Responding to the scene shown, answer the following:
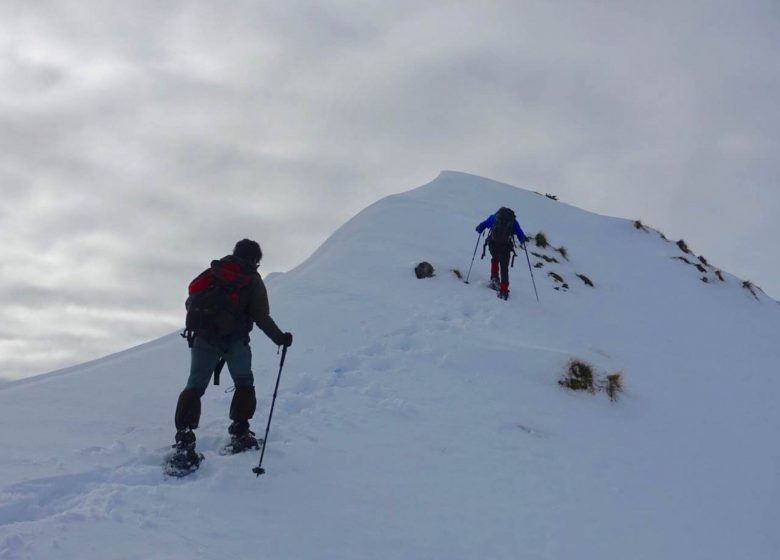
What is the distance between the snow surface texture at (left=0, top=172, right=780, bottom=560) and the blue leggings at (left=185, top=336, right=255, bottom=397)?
713mm

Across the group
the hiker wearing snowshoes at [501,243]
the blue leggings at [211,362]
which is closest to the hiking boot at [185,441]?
the blue leggings at [211,362]

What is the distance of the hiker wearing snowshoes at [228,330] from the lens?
240 inches

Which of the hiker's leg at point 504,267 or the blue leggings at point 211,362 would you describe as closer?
the blue leggings at point 211,362

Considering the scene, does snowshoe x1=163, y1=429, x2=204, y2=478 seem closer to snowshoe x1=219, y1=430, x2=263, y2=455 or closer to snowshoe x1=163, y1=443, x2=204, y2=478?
snowshoe x1=163, y1=443, x2=204, y2=478

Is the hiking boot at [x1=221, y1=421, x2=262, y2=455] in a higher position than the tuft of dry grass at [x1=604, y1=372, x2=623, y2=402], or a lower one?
lower

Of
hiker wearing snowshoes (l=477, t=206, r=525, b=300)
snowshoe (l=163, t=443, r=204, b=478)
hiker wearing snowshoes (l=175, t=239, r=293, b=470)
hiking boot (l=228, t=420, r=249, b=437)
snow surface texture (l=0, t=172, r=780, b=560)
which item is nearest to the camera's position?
snow surface texture (l=0, t=172, r=780, b=560)

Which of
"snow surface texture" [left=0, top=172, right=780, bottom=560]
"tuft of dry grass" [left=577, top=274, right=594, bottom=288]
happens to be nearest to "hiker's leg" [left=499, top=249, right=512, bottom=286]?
"snow surface texture" [left=0, top=172, right=780, bottom=560]

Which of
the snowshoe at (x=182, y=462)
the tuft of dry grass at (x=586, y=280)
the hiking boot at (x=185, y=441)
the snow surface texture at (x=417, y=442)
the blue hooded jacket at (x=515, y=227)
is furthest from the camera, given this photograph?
the tuft of dry grass at (x=586, y=280)

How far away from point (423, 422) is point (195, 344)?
2.82 metres

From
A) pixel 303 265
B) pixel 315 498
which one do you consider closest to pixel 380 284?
pixel 303 265

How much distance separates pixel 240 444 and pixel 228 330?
113 cm

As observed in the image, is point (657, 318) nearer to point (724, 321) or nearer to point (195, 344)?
point (724, 321)

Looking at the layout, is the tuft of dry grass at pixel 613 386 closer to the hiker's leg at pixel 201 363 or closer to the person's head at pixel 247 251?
the person's head at pixel 247 251

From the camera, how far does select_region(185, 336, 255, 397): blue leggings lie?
6203 mm
